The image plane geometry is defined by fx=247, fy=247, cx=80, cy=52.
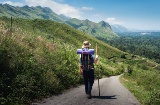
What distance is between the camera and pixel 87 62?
11695 mm

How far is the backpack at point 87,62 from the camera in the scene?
461 inches

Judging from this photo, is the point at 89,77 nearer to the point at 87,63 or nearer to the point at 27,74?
the point at 87,63

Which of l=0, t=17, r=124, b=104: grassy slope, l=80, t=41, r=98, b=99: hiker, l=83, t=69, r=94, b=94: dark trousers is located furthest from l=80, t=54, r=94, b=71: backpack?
l=0, t=17, r=124, b=104: grassy slope

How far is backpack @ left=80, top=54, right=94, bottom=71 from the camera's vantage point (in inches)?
461

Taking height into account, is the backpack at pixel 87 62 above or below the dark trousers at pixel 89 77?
above

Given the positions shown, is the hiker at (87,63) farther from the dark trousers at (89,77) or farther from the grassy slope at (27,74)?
the grassy slope at (27,74)

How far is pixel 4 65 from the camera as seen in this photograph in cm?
1102

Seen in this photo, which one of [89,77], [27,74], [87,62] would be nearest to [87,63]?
[87,62]

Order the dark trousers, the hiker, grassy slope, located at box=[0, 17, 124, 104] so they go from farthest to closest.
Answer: the dark trousers, the hiker, grassy slope, located at box=[0, 17, 124, 104]

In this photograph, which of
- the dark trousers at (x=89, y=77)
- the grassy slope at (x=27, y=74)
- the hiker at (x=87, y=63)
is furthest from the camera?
the dark trousers at (x=89, y=77)

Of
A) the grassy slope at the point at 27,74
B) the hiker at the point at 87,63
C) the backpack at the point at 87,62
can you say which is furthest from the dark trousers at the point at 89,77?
the grassy slope at the point at 27,74

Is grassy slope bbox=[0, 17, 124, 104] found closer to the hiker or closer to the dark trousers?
the dark trousers

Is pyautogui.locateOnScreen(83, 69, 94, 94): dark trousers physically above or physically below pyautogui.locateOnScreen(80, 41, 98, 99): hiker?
below

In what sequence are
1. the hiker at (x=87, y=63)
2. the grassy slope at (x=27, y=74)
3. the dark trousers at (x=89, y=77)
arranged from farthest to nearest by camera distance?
1. the dark trousers at (x=89, y=77)
2. the hiker at (x=87, y=63)
3. the grassy slope at (x=27, y=74)
